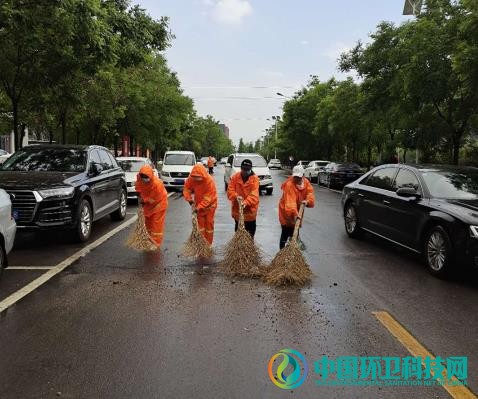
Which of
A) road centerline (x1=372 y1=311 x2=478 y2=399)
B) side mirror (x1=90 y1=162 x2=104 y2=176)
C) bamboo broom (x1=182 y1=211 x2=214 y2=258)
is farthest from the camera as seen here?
side mirror (x1=90 y1=162 x2=104 y2=176)

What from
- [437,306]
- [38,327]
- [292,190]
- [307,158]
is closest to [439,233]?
[437,306]

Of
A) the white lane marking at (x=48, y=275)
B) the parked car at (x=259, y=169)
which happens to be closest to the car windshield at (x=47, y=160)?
the white lane marking at (x=48, y=275)

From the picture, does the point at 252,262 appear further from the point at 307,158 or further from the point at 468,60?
the point at 307,158

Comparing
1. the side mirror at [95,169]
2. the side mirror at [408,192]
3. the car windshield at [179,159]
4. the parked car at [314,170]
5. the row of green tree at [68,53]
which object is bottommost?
the parked car at [314,170]

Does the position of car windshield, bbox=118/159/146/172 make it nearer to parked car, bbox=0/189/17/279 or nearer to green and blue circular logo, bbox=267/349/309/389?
parked car, bbox=0/189/17/279

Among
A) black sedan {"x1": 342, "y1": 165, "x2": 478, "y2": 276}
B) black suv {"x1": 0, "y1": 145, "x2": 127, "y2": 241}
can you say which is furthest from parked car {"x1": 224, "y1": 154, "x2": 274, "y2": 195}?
black sedan {"x1": 342, "y1": 165, "x2": 478, "y2": 276}

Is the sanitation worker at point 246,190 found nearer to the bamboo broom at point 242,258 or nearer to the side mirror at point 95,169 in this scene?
the bamboo broom at point 242,258

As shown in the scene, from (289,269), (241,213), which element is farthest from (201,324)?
(241,213)

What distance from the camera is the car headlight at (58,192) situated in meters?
8.19

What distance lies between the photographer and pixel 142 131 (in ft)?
98.6

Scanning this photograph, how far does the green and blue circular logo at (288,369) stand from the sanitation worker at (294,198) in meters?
3.01

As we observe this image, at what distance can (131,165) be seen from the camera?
1723 cm

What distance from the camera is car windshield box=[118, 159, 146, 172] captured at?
1689cm

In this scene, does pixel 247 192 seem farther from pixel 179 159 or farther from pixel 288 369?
pixel 179 159
